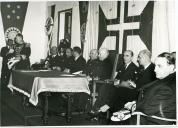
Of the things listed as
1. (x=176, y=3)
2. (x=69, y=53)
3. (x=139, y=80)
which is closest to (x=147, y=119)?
(x=139, y=80)

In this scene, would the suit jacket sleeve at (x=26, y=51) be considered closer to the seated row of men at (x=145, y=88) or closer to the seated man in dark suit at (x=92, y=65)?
the seated man in dark suit at (x=92, y=65)

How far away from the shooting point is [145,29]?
277cm

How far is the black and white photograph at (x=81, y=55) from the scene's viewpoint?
102 inches

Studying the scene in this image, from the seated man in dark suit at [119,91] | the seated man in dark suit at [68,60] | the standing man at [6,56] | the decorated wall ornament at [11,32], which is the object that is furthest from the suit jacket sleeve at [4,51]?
the seated man in dark suit at [119,91]

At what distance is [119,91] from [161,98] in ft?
3.17

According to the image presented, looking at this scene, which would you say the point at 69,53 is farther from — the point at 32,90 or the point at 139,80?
A: the point at 139,80

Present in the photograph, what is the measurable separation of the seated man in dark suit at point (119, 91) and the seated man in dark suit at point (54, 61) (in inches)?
27.1

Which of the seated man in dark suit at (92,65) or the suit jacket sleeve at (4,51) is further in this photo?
the seated man in dark suit at (92,65)

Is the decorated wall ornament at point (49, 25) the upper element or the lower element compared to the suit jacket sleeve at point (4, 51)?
upper

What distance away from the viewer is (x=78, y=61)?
3.42m

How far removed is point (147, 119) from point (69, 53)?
1804 millimetres

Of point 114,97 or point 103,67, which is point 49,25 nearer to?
point 103,67

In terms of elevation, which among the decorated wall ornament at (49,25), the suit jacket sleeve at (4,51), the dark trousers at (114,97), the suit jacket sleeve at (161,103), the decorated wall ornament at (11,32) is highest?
the decorated wall ornament at (49,25)

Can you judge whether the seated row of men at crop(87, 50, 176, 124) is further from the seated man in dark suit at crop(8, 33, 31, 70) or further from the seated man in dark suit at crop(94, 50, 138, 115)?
the seated man in dark suit at crop(8, 33, 31, 70)
